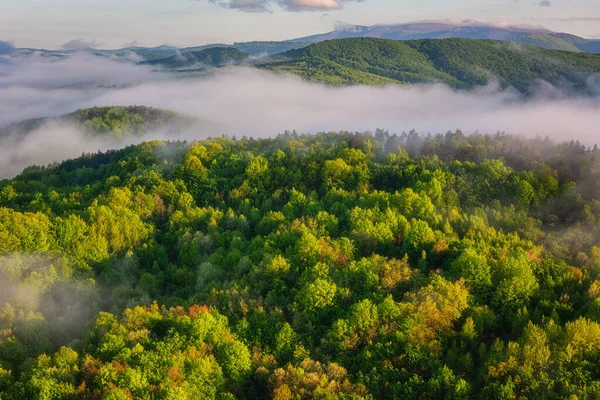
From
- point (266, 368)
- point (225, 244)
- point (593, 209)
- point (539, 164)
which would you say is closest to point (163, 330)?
point (266, 368)

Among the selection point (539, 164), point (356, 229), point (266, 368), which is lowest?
point (266, 368)

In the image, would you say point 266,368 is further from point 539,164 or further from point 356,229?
point 539,164

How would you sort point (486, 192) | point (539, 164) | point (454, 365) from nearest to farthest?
point (454, 365)
point (486, 192)
point (539, 164)

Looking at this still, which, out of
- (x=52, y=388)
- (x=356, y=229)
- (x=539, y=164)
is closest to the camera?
(x=52, y=388)

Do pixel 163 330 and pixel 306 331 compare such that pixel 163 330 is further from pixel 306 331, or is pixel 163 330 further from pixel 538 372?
pixel 538 372

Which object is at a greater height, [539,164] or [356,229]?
[539,164]

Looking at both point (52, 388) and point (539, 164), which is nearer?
point (52, 388)
